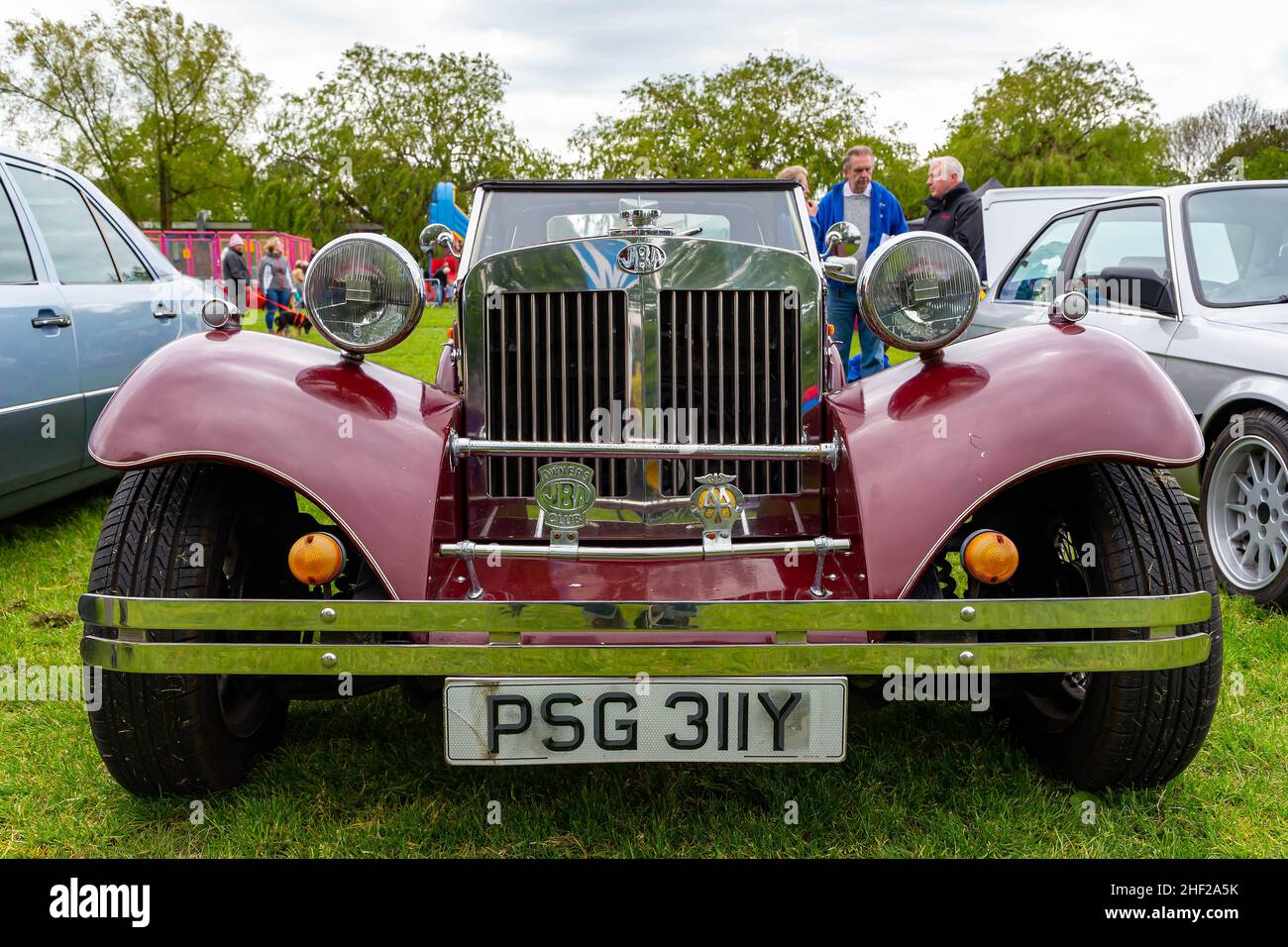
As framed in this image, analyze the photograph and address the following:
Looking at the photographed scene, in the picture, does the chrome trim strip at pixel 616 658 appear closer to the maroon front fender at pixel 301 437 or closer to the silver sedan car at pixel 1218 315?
the maroon front fender at pixel 301 437

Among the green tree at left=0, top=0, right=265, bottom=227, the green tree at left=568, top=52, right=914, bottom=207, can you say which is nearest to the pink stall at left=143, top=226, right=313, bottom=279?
the green tree at left=0, top=0, right=265, bottom=227

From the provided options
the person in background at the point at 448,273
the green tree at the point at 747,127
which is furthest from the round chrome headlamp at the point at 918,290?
the green tree at the point at 747,127

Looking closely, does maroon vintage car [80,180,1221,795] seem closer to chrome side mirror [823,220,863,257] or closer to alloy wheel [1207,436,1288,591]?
chrome side mirror [823,220,863,257]

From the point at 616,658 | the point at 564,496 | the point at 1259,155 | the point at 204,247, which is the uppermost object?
the point at 1259,155

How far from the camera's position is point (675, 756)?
84.2 inches

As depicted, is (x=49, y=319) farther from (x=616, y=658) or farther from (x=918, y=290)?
(x=918, y=290)

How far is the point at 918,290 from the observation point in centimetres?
268

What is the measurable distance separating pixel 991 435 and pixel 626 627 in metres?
0.99

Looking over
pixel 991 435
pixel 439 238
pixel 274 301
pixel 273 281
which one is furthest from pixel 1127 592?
pixel 273 281

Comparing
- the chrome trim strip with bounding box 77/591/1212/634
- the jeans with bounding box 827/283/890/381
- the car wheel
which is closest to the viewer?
the chrome trim strip with bounding box 77/591/1212/634

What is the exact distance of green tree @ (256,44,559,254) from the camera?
3759 cm

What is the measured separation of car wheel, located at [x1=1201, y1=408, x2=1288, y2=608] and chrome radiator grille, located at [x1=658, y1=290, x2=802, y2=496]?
2.27 meters

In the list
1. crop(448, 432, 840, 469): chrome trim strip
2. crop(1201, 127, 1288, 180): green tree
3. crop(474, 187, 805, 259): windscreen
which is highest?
crop(1201, 127, 1288, 180): green tree

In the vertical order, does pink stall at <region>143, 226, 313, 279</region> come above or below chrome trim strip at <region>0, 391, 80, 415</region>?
above
